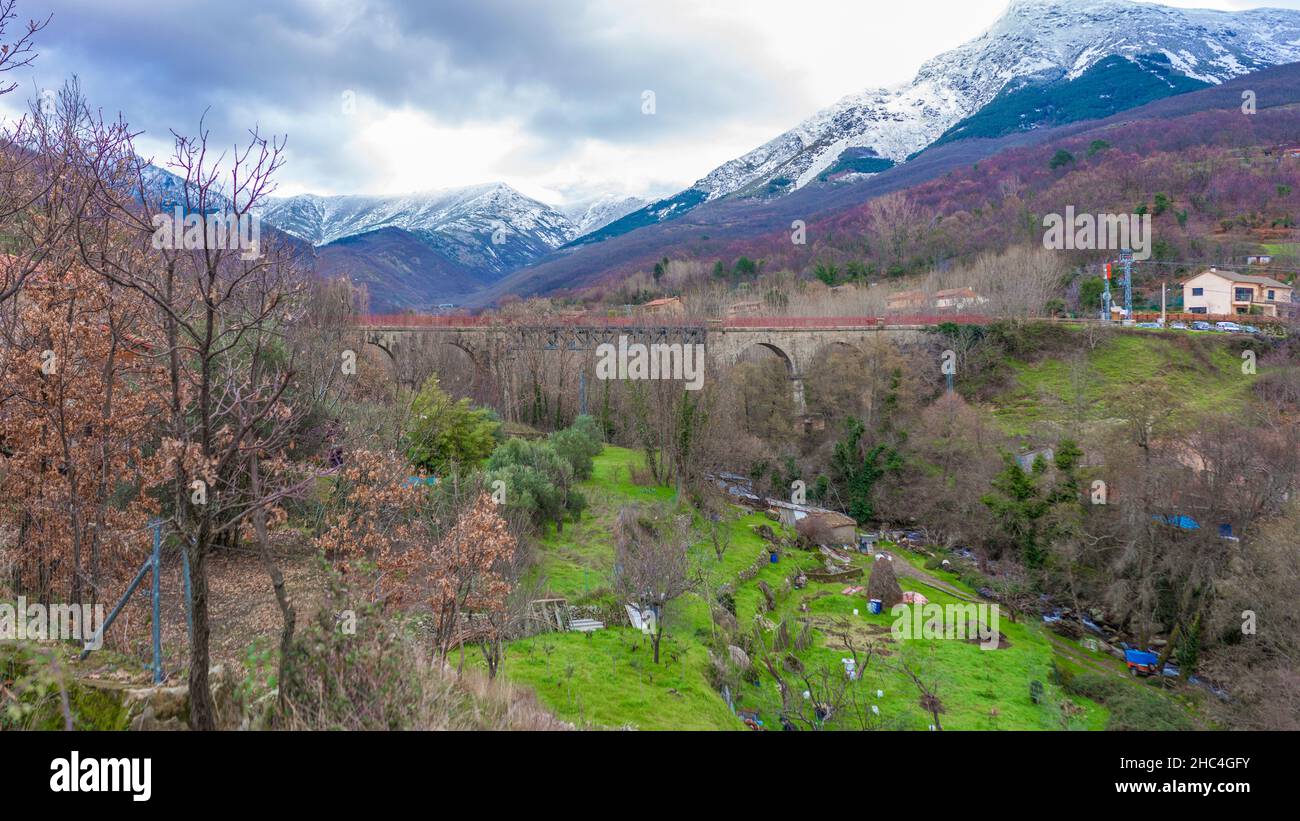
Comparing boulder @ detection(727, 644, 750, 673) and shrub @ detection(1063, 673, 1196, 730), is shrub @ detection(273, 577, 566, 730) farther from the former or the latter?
shrub @ detection(1063, 673, 1196, 730)

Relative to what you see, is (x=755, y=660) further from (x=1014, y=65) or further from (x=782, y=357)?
(x=1014, y=65)

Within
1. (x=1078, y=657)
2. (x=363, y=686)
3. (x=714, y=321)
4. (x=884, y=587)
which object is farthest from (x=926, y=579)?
(x=714, y=321)

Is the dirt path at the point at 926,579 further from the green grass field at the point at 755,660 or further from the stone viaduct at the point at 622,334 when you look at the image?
the stone viaduct at the point at 622,334

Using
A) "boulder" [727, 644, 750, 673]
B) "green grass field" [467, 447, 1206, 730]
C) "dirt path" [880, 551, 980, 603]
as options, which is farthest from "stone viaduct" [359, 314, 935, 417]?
"boulder" [727, 644, 750, 673]

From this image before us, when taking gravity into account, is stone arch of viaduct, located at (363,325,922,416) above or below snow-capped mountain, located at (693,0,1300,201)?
below

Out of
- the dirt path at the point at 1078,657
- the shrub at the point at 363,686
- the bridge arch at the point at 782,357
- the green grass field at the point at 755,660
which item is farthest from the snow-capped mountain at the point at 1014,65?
the shrub at the point at 363,686

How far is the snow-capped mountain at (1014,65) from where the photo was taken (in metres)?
141

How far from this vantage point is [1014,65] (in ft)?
565

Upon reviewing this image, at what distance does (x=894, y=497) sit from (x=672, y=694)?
22.1 metres

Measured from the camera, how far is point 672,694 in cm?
1090

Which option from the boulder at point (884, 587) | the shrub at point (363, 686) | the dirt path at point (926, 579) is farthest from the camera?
the dirt path at point (926, 579)

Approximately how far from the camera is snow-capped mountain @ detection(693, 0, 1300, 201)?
141125mm

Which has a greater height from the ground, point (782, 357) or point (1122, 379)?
point (782, 357)
